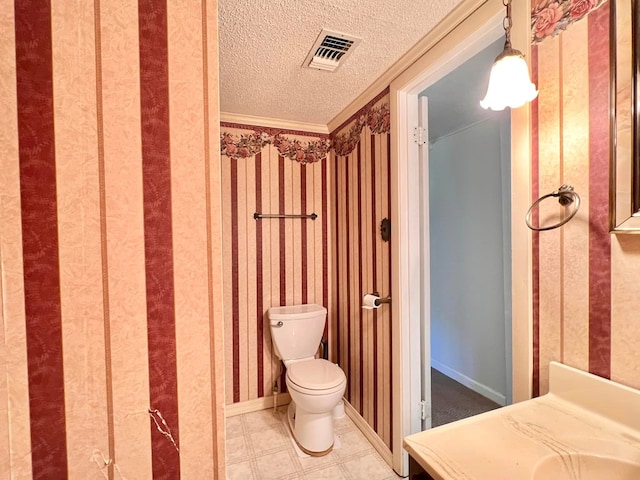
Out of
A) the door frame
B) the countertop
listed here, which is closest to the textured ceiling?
the door frame

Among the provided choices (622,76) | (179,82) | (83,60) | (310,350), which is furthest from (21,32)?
(310,350)

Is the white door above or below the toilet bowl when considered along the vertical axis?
above

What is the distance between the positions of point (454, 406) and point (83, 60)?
2873 millimetres

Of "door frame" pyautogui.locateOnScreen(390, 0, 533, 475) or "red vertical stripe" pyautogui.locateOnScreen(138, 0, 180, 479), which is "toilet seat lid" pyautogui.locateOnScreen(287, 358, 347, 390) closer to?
"door frame" pyautogui.locateOnScreen(390, 0, 533, 475)

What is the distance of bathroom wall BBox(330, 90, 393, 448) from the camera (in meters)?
1.82

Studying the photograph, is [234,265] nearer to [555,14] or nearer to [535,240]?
[535,240]

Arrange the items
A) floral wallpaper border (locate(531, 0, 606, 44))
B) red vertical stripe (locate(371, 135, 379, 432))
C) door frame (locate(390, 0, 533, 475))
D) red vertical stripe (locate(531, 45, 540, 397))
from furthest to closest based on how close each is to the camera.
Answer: red vertical stripe (locate(371, 135, 379, 432)) < door frame (locate(390, 0, 533, 475)) < red vertical stripe (locate(531, 45, 540, 397)) < floral wallpaper border (locate(531, 0, 606, 44))

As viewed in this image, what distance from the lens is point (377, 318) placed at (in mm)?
1898

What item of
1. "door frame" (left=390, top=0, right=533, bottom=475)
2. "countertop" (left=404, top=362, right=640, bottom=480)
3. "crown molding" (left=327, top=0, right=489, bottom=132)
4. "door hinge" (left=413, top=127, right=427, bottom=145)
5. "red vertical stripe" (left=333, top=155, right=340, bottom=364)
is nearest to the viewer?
"countertop" (left=404, top=362, right=640, bottom=480)

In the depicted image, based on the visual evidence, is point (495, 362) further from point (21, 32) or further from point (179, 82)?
point (21, 32)

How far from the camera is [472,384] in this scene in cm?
260

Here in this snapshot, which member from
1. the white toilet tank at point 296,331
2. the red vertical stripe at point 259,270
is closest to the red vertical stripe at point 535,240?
the white toilet tank at point 296,331

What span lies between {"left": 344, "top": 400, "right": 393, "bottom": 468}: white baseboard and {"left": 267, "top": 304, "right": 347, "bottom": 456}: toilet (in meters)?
0.27

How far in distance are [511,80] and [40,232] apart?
4.14 ft
